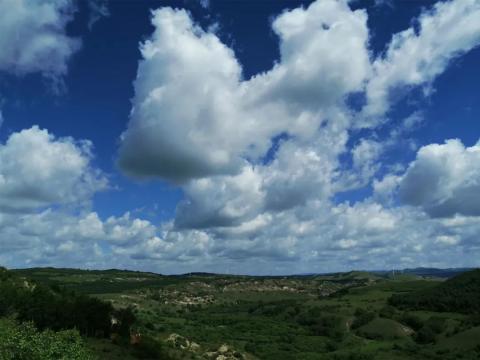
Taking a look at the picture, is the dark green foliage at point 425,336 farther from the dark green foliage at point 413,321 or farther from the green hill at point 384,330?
the dark green foliage at point 413,321

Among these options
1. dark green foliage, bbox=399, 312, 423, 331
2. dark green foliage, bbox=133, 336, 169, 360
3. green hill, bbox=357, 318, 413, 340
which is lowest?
green hill, bbox=357, 318, 413, 340

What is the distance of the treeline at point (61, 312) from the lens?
89.2 metres

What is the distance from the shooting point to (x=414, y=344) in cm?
15850

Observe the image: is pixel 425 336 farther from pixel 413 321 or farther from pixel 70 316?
pixel 70 316

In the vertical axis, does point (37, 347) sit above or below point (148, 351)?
above

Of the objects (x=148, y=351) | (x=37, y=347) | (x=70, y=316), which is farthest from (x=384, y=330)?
(x=37, y=347)

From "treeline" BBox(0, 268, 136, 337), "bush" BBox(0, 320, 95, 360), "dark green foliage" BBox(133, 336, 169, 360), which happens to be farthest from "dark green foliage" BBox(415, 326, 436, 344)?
"bush" BBox(0, 320, 95, 360)

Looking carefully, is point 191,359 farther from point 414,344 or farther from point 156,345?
point 414,344

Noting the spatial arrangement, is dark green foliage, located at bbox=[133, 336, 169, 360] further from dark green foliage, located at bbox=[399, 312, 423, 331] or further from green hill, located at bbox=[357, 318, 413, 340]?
dark green foliage, located at bbox=[399, 312, 423, 331]

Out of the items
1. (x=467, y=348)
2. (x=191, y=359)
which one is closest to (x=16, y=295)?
(x=191, y=359)

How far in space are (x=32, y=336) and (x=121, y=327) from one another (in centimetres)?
5501

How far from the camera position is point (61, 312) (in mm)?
93062

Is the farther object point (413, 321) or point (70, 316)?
point (413, 321)

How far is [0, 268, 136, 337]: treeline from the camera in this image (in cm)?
8925
